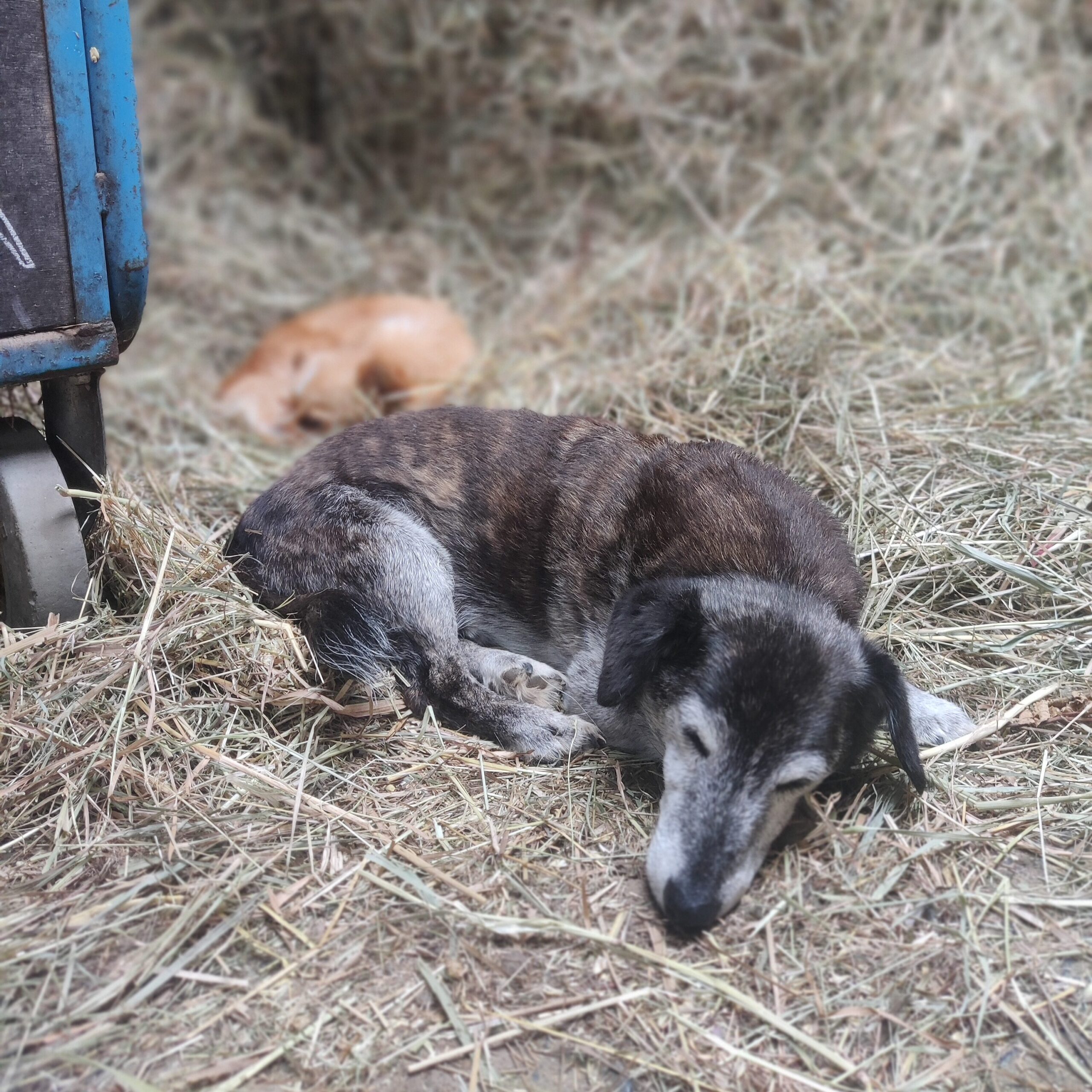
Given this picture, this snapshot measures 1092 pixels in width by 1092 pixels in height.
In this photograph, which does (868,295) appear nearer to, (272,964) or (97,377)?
(97,377)

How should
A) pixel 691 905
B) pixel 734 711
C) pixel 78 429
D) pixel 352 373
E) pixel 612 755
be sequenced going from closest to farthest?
pixel 691 905
pixel 734 711
pixel 612 755
pixel 78 429
pixel 352 373

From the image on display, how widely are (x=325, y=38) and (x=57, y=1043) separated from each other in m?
8.85

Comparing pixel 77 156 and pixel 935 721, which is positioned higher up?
pixel 77 156

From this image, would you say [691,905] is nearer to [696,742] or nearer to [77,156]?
[696,742]

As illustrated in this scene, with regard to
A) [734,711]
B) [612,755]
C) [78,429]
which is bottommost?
[612,755]

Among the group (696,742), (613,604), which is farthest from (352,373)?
(696,742)

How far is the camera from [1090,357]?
6.20 metres

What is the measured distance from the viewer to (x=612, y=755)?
160 inches

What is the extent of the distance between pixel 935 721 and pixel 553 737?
1.42 m

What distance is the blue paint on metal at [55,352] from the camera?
157 inches

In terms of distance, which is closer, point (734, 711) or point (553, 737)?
point (734, 711)

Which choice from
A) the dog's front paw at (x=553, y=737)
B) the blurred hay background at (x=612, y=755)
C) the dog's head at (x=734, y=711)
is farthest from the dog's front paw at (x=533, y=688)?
the dog's head at (x=734, y=711)

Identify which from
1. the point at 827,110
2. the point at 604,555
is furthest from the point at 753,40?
the point at 604,555

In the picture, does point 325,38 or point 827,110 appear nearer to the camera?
point 827,110
